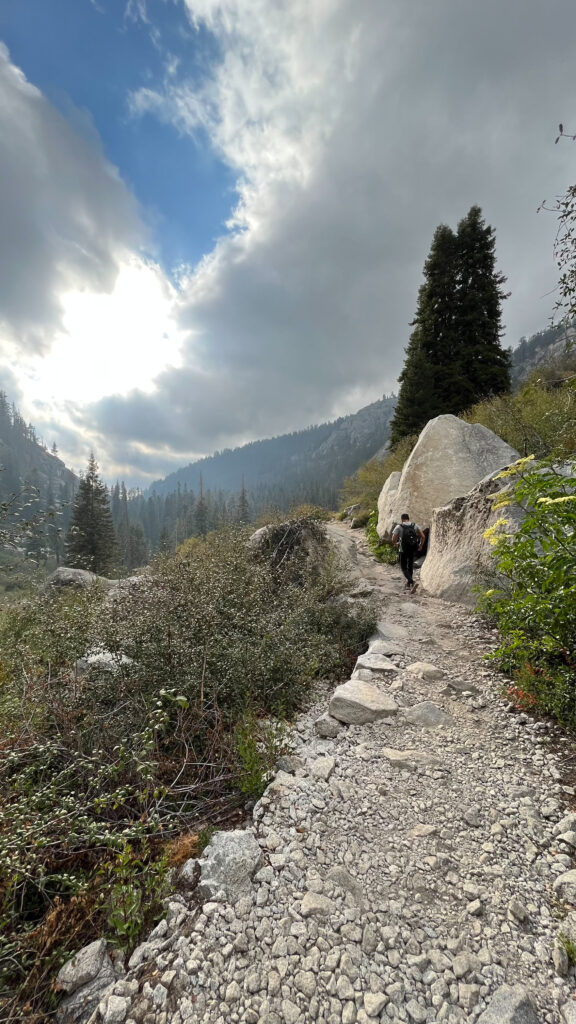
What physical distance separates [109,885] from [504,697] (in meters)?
4.08

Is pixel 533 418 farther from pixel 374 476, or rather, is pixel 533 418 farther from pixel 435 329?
pixel 435 329

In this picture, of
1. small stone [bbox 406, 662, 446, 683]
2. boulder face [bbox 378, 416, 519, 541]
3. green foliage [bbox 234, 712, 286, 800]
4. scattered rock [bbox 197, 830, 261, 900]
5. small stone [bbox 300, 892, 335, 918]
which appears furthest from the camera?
boulder face [bbox 378, 416, 519, 541]

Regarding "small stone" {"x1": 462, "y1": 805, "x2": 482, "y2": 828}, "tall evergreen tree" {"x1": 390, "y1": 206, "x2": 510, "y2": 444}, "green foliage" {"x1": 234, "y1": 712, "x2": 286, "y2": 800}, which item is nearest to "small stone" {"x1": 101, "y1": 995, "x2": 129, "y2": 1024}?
"green foliage" {"x1": 234, "y1": 712, "x2": 286, "y2": 800}

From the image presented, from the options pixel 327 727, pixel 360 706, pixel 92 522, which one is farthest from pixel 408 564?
pixel 92 522

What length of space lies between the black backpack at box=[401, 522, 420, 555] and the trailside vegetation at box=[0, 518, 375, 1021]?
10.6 feet

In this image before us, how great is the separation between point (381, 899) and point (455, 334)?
2170 centimetres

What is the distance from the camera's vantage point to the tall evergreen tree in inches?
698

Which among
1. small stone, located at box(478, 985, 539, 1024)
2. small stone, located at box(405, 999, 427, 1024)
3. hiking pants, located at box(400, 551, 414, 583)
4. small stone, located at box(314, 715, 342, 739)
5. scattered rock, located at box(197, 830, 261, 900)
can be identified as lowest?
small stone, located at box(405, 999, 427, 1024)

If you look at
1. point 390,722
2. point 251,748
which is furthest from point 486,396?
point 251,748

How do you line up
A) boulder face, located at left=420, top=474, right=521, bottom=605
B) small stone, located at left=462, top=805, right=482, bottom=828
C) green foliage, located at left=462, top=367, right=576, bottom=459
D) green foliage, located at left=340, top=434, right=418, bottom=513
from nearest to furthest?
small stone, located at left=462, top=805, right=482, bottom=828 → boulder face, located at left=420, top=474, right=521, bottom=605 → green foliage, located at left=462, top=367, right=576, bottom=459 → green foliage, located at left=340, top=434, right=418, bottom=513

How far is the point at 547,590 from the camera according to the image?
3.59 meters

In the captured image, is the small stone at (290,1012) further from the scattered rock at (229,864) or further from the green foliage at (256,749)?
the green foliage at (256,749)

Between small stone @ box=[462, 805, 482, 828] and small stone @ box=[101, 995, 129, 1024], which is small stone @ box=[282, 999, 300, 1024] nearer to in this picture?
small stone @ box=[101, 995, 129, 1024]

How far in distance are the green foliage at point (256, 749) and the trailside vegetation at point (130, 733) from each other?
0.02 m
